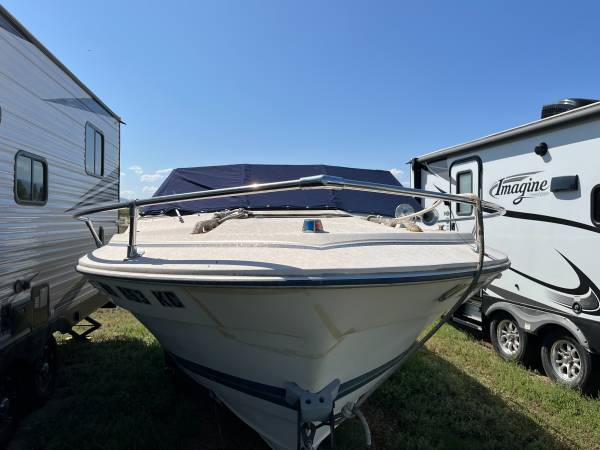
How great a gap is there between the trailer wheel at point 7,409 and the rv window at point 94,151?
2.71 metres

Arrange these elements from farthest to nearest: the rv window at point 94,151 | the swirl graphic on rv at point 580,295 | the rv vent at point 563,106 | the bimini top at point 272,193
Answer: the rv window at point 94,151
the rv vent at point 563,106
the swirl graphic on rv at point 580,295
the bimini top at point 272,193

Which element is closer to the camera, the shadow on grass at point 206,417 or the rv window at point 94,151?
the shadow on grass at point 206,417

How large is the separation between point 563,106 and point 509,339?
3.02m

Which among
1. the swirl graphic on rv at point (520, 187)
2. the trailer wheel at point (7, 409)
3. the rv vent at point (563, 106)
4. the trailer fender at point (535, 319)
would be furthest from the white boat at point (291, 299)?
the rv vent at point (563, 106)

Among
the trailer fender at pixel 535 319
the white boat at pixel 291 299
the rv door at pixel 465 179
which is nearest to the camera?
the white boat at pixel 291 299

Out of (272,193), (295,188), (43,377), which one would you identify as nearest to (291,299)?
(295,188)

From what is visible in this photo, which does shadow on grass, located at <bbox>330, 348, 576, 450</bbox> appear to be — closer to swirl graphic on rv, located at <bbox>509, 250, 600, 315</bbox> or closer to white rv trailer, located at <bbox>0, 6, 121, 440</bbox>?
swirl graphic on rv, located at <bbox>509, 250, 600, 315</bbox>

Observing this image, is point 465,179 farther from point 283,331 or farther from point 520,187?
point 283,331

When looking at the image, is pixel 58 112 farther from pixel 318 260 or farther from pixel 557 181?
pixel 557 181

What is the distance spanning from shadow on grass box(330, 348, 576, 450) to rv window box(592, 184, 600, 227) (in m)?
2.08

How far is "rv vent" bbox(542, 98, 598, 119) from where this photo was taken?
4777mm

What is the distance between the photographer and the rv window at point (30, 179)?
11.7ft

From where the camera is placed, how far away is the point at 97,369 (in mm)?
4637

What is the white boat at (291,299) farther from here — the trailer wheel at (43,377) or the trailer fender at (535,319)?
the trailer fender at (535,319)
